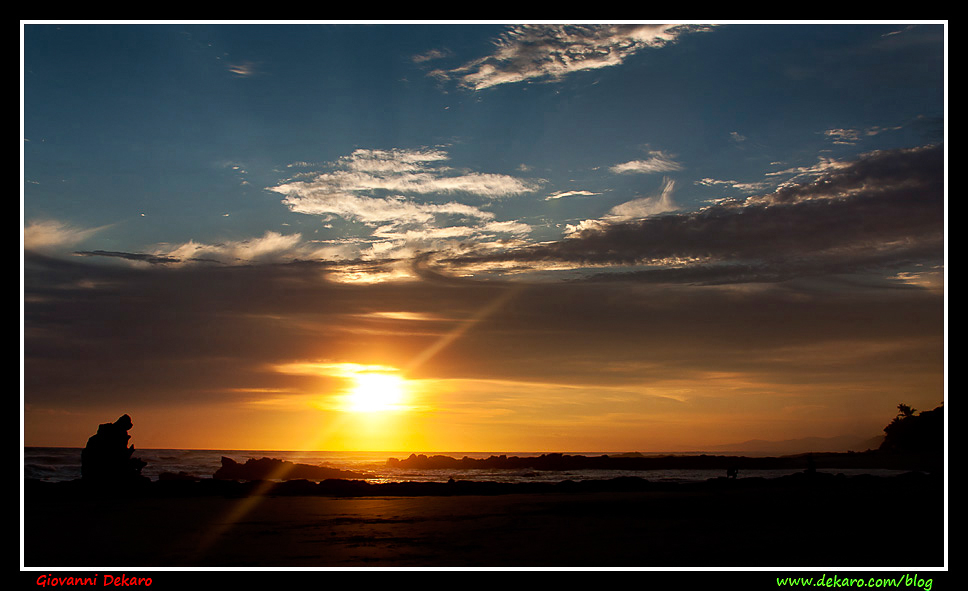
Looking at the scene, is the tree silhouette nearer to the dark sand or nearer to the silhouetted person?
the dark sand

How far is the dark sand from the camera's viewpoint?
43.1ft

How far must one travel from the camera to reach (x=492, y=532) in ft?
55.1

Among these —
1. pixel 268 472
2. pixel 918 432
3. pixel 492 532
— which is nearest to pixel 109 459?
pixel 492 532

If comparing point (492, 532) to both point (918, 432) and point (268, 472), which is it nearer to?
point (268, 472)

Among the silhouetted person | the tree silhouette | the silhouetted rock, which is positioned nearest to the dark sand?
the silhouetted person

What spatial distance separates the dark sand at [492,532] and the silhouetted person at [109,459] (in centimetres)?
272

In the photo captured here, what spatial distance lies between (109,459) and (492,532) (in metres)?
21.4

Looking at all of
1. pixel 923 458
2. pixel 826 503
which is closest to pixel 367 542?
pixel 826 503

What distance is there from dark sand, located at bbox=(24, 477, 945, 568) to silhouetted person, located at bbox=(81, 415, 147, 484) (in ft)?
8.94
